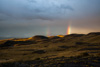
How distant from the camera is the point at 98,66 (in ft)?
39.3

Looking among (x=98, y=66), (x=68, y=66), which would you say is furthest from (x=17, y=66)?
(x=98, y=66)

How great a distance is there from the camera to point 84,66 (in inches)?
470

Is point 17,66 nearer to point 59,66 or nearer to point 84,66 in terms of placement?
point 59,66

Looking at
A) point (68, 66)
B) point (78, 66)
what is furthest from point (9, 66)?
point (78, 66)

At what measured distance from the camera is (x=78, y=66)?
12.1 metres

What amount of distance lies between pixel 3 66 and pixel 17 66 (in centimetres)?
237

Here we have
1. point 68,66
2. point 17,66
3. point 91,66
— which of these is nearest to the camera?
point 91,66

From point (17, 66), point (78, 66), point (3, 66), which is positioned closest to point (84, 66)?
point (78, 66)

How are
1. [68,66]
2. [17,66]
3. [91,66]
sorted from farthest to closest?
[17,66], [68,66], [91,66]

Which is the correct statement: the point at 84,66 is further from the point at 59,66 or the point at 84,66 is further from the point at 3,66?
the point at 3,66

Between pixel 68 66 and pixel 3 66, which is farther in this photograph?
pixel 3 66

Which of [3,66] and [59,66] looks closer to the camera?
[59,66]

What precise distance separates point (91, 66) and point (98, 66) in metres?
1.06

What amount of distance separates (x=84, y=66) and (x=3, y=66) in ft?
38.9
